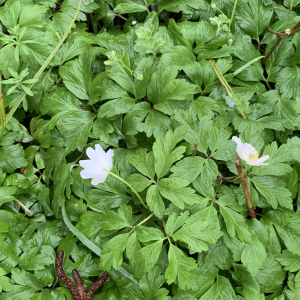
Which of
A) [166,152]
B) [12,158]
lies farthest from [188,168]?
[12,158]

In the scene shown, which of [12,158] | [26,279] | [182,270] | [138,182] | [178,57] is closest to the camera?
[182,270]

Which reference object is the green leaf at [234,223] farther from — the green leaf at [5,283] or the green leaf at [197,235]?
the green leaf at [5,283]

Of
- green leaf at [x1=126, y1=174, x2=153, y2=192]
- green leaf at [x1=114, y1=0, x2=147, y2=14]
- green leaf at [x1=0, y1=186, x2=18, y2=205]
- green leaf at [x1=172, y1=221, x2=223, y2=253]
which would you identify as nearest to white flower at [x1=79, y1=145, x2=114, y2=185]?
green leaf at [x1=126, y1=174, x2=153, y2=192]

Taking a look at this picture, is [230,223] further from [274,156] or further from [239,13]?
[239,13]

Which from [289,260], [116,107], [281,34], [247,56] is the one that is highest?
[281,34]

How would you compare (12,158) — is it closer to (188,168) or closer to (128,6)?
(188,168)

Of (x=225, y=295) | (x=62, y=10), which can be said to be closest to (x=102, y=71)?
(x=62, y=10)

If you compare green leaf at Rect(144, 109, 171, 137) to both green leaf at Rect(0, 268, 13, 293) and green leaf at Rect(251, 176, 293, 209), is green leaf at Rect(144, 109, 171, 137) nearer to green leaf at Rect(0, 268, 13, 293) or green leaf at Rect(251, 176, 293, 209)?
green leaf at Rect(251, 176, 293, 209)
